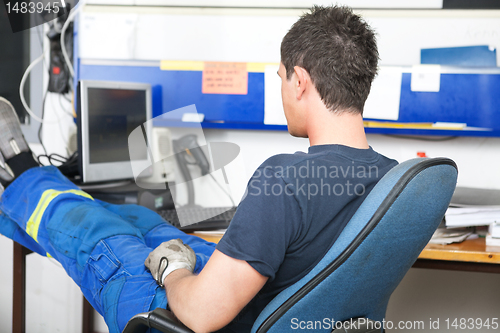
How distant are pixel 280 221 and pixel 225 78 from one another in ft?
4.01

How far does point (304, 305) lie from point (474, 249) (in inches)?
32.3

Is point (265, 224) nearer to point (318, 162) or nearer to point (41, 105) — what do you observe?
point (318, 162)

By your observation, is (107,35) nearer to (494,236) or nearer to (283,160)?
(283,160)

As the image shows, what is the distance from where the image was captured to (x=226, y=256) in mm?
673

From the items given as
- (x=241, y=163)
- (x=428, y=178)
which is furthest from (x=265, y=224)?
(x=241, y=163)

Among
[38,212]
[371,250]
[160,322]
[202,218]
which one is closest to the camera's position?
[371,250]

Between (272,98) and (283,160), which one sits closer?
(283,160)

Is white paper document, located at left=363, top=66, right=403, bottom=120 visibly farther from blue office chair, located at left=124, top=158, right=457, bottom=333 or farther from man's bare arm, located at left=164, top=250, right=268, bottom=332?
Result: man's bare arm, located at left=164, top=250, right=268, bottom=332

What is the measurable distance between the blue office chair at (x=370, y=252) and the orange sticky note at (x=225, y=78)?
120 cm

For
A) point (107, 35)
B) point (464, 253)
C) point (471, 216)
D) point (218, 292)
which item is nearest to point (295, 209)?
point (218, 292)

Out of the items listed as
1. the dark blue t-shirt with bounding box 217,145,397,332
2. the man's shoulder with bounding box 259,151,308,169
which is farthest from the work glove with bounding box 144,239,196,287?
the man's shoulder with bounding box 259,151,308,169

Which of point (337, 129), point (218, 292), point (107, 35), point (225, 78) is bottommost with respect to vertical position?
point (218, 292)

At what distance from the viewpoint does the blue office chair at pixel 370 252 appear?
24.2 inches

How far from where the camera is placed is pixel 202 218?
1.47m
